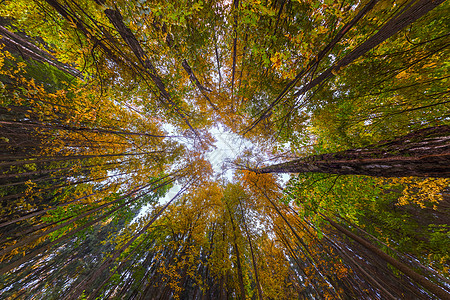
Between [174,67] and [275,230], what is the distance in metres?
9.94

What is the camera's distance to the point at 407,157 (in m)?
1.68

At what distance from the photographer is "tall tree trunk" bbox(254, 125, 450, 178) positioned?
4.80 ft

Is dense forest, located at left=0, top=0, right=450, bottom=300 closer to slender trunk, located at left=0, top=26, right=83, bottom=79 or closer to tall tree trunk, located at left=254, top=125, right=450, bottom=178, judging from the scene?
tall tree trunk, located at left=254, top=125, right=450, bottom=178

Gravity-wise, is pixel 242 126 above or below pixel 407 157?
above

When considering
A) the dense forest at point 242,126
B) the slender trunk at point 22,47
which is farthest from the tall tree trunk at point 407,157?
the slender trunk at point 22,47

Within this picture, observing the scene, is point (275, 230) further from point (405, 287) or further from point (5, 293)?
point (5, 293)

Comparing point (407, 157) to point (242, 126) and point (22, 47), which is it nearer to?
point (242, 126)

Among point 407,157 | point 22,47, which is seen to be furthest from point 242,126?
point 22,47

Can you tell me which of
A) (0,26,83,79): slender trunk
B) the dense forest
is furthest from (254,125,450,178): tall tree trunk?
(0,26,83,79): slender trunk

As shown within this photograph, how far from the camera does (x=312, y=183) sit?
142 inches

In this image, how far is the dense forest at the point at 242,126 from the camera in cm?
264

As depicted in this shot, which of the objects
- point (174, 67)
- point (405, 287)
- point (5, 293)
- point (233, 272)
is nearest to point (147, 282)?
point (233, 272)

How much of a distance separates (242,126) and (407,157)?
6317 millimetres

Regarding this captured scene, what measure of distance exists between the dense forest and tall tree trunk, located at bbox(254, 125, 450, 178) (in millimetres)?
19
